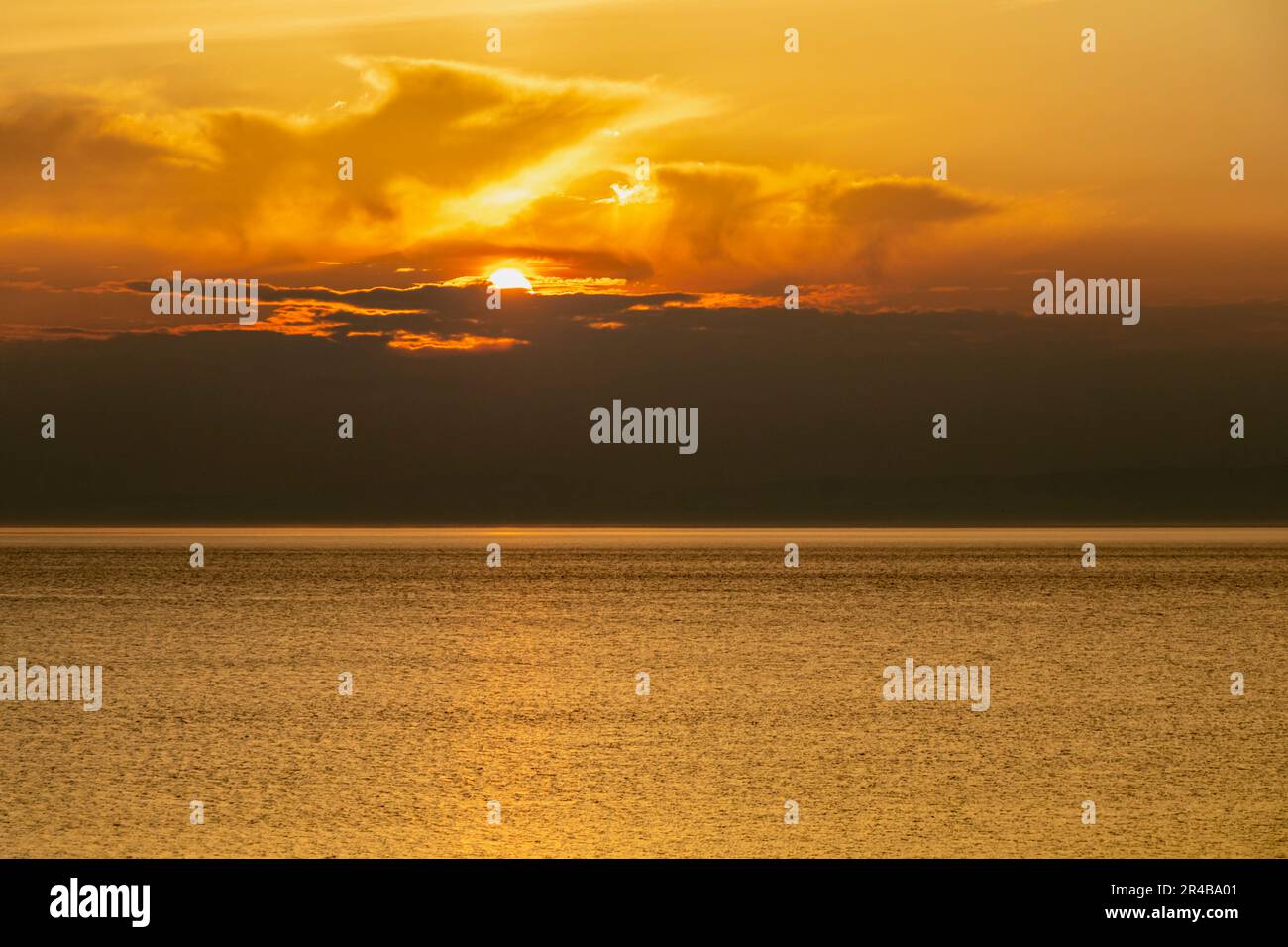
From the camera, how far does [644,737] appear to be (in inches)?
761

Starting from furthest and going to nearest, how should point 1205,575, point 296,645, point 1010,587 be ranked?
point 1205,575, point 1010,587, point 296,645

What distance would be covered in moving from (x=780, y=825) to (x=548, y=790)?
2.79 m

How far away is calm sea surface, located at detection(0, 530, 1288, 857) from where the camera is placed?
45.5 ft

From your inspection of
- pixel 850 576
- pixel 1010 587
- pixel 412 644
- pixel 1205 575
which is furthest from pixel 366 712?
pixel 1205 575

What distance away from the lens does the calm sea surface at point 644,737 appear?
13.9 m

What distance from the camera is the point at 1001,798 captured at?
15.5m

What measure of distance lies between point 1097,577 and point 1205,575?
29.5ft

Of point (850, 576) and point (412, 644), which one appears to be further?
point (850, 576)
